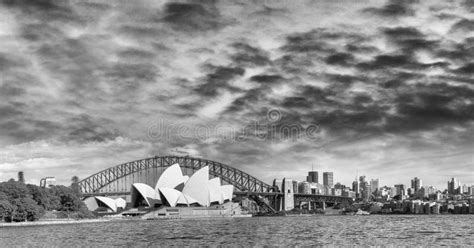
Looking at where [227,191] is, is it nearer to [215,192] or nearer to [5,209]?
[215,192]

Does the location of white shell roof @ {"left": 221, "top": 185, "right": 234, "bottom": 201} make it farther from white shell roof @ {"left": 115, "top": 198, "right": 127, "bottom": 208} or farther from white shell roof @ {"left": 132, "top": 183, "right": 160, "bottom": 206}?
white shell roof @ {"left": 115, "top": 198, "right": 127, "bottom": 208}

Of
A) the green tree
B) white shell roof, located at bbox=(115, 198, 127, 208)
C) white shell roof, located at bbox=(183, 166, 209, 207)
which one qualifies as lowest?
white shell roof, located at bbox=(115, 198, 127, 208)

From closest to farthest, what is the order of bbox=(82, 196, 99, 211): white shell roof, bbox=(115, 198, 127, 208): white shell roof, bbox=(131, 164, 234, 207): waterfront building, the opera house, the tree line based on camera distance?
the tree line
the opera house
bbox=(131, 164, 234, 207): waterfront building
bbox=(82, 196, 99, 211): white shell roof
bbox=(115, 198, 127, 208): white shell roof

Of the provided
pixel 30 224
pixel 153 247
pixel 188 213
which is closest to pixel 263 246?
pixel 153 247

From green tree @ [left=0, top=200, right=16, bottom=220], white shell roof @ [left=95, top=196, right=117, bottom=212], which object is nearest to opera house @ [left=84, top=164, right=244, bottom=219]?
white shell roof @ [left=95, top=196, right=117, bottom=212]

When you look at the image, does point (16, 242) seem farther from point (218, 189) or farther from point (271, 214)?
point (271, 214)

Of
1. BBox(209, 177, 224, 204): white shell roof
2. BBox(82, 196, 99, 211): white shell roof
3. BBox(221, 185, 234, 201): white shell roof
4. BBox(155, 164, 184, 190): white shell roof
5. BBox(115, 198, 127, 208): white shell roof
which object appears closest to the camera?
BBox(209, 177, 224, 204): white shell roof

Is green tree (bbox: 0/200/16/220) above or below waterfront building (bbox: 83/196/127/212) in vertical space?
above

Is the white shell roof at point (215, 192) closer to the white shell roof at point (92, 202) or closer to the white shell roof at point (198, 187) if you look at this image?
the white shell roof at point (198, 187)
